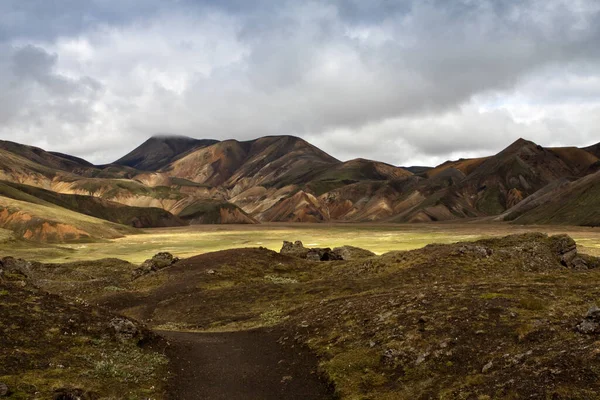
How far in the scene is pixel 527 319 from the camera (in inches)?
784

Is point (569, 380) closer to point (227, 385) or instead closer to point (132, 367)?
point (227, 385)

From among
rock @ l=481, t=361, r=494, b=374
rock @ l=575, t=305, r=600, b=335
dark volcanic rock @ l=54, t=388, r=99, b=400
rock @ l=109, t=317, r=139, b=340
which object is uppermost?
rock @ l=575, t=305, r=600, b=335

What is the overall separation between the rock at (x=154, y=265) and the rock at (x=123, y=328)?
1451 inches

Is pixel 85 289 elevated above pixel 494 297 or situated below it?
below

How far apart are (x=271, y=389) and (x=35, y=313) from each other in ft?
42.6

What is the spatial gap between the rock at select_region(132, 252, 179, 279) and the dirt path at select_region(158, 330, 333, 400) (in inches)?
1353

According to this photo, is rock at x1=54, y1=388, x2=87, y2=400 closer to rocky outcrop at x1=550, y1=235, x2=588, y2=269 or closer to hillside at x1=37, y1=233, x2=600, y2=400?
hillside at x1=37, y1=233, x2=600, y2=400

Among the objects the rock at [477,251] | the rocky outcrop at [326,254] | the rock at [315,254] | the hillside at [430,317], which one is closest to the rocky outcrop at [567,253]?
the hillside at [430,317]

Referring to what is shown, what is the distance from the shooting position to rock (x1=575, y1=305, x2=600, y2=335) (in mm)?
16781

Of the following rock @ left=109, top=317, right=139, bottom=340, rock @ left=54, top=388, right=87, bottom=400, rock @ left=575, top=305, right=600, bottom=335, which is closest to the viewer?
rock @ left=54, top=388, right=87, bottom=400

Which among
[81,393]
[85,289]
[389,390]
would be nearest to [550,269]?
[389,390]

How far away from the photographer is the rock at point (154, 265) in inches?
2392

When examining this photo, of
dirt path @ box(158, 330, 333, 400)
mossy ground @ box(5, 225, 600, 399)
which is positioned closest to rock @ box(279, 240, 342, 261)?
mossy ground @ box(5, 225, 600, 399)

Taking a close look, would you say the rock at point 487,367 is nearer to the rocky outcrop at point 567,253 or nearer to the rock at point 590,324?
the rock at point 590,324
